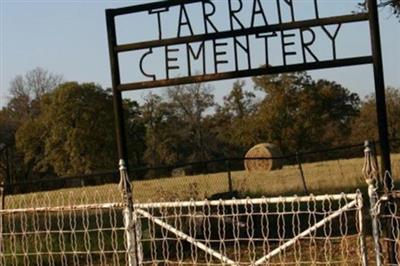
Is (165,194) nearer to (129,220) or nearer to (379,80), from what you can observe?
(379,80)

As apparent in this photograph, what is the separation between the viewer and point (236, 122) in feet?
Answer: 189

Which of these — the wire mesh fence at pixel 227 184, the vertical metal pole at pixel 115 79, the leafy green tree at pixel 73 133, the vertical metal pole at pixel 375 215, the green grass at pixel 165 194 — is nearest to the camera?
the vertical metal pole at pixel 375 215

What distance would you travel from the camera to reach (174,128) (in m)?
56.4

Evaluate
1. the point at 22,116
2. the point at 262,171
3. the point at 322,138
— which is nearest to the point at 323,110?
the point at 322,138

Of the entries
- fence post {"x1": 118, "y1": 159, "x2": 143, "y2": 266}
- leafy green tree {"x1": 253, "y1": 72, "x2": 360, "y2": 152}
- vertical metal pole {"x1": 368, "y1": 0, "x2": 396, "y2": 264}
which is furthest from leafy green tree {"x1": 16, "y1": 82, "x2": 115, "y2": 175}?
fence post {"x1": 118, "y1": 159, "x2": 143, "y2": 266}

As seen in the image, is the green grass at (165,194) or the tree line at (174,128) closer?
the green grass at (165,194)

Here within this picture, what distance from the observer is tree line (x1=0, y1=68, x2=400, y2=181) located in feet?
161

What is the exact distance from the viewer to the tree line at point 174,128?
4919cm

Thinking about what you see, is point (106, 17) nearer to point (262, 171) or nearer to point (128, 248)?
point (128, 248)

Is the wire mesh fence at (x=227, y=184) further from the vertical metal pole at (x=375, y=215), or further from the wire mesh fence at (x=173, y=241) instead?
the vertical metal pole at (x=375, y=215)

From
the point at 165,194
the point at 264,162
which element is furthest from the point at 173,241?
the point at 264,162

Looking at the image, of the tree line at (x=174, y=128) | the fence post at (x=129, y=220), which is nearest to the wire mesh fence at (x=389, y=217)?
the fence post at (x=129, y=220)

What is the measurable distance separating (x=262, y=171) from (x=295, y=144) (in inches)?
664

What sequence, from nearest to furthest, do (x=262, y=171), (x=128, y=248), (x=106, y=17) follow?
(x=128, y=248) < (x=106, y=17) < (x=262, y=171)
